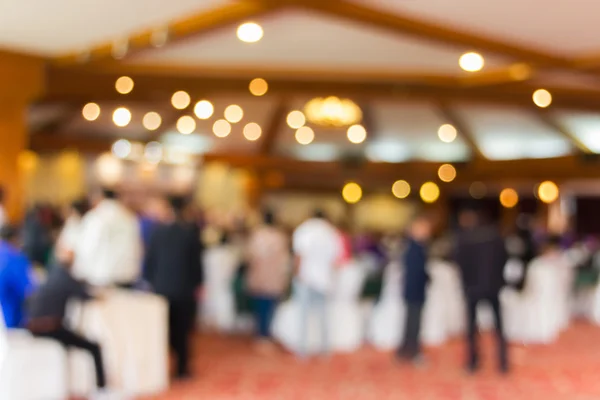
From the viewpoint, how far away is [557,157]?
15.3 metres

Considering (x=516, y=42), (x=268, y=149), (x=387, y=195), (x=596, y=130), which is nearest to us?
(x=516, y=42)

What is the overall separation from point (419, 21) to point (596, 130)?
1013cm

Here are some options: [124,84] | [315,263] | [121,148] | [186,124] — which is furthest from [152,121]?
[315,263]

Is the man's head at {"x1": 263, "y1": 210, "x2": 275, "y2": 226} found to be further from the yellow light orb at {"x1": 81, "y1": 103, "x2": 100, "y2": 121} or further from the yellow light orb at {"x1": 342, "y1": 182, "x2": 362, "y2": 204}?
the yellow light orb at {"x1": 342, "y1": 182, "x2": 362, "y2": 204}

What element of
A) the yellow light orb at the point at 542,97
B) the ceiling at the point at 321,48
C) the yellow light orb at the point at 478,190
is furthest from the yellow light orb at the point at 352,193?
the yellow light orb at the point at 542,97

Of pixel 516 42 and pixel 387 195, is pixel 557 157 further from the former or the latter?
pixel 516 42

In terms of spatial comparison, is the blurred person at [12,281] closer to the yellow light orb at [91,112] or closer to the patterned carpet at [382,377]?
the patterned carpet at [382,377]

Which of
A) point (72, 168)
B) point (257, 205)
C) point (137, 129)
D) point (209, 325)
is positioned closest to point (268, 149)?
point (257, 205)

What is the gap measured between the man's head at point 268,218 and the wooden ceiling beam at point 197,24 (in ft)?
6.55

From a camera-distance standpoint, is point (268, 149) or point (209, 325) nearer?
point (209, 325)

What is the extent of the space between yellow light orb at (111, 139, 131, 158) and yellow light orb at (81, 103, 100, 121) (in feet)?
3.31

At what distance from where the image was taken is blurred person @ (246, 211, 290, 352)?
7215mm

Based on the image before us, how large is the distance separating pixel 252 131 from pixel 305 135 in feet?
4.74

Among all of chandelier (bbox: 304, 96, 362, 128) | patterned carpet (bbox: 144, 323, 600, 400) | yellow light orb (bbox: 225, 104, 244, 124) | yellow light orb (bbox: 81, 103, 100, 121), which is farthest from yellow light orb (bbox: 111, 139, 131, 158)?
patterned carpet (bbox: 144, 323, 600, 400)
